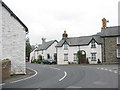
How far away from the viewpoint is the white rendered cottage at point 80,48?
40.2 meters

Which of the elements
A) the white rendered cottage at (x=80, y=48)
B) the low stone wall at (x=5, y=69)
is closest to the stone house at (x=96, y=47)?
the white rendered cottage at (x=80, y=48)

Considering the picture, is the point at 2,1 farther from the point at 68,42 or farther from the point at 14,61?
the point at 68,42

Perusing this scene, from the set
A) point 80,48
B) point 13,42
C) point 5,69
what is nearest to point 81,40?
point 80,48

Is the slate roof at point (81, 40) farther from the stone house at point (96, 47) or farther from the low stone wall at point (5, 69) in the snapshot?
the low stone wall at point (5, 69)

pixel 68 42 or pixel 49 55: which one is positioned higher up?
pixel 68 42

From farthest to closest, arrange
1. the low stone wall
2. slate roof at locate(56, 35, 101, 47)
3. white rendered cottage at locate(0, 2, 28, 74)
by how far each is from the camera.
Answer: slate roof at locate(56, 35, 101, 47)
white rendered cottage at locate(0, 2, 28, 74)
the low stone wall

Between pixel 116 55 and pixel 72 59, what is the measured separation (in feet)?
37.0

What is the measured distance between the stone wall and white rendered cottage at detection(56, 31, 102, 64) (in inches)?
60.3

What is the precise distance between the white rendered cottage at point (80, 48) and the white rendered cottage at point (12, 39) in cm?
2406

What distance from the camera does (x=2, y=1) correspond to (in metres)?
18.3

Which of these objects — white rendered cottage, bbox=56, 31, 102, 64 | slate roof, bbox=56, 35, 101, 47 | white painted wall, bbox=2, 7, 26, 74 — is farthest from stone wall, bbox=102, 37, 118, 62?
white painted wall, bbox=2, 7, 26, 74

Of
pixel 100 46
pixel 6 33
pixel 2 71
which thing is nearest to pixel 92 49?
pixel 100 46

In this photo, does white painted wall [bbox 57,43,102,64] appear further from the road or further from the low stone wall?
the low stone wall

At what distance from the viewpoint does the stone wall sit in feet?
122
